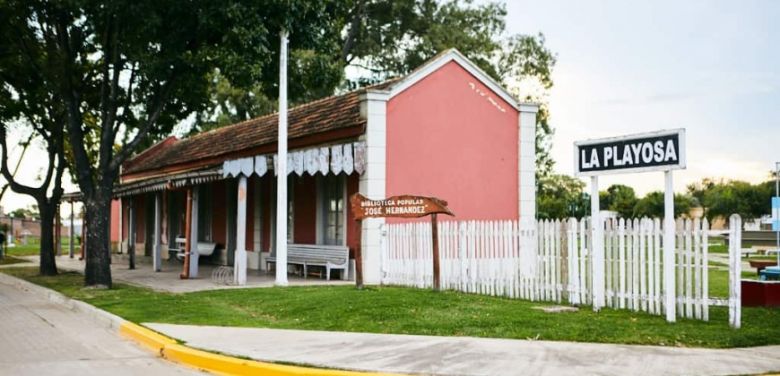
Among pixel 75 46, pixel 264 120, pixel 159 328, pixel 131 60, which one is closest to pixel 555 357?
pixel 159 328

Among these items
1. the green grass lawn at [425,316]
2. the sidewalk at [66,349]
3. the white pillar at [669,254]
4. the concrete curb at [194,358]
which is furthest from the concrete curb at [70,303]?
the white pillar at [669,254]

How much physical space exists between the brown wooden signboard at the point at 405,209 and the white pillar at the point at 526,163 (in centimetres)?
529

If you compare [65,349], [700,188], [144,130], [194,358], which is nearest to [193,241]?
[144,130]

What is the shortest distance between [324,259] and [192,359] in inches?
414

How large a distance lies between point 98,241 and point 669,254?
41.0 feet

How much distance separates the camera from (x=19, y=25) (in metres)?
18.8

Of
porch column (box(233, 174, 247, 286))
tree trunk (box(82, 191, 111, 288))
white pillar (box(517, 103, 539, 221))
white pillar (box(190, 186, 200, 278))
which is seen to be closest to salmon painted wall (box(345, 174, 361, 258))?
porch column (box(233, 174, 247, 286))

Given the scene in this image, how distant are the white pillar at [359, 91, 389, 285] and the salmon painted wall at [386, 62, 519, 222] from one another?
0.76ft

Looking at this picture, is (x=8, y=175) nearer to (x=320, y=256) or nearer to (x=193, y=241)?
Result: (x=193, y=241)

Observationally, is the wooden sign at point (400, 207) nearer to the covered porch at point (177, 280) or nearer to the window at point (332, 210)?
the covered porch at point (177, 280)

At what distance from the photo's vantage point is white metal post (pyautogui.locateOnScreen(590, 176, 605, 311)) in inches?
459

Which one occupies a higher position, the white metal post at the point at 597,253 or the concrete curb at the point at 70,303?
the white metal post at the point at 597,253

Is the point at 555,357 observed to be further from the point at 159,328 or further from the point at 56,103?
the point at 56,103

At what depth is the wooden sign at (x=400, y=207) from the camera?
1477cm
